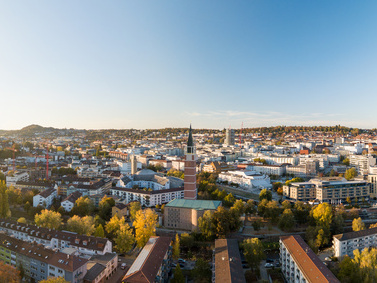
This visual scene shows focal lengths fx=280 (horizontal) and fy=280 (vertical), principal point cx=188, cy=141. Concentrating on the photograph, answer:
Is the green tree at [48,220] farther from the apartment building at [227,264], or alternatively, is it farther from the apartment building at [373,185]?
the apartment building at [373,185]

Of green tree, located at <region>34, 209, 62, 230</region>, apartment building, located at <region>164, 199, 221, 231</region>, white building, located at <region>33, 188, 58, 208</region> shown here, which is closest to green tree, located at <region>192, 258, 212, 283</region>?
apartment building, located at <region>164, 199, 221, 231</region>

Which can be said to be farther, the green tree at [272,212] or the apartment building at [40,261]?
the green tree at [272,212]

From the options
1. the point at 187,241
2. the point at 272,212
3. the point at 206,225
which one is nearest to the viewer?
the point at 187,241

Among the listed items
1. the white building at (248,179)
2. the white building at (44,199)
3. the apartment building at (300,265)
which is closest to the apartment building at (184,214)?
the apartment building at (300,265)

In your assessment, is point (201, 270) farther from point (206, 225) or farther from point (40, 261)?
point (40, 261)

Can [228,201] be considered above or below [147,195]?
below

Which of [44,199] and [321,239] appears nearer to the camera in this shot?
[321,239]

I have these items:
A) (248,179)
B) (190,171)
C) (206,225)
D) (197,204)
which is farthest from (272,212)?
Answer: (248,179)

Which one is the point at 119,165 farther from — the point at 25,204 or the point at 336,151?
the point at 336,151
